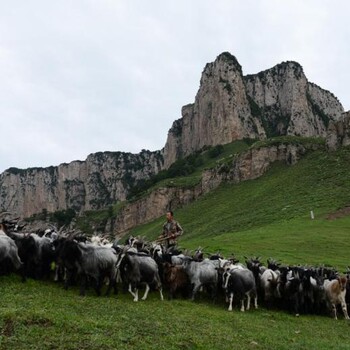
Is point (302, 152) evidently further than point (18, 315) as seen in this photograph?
Yes

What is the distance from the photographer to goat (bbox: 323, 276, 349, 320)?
19016 millimetres

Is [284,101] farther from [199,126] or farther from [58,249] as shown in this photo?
[58,249]

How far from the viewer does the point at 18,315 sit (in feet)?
32.9

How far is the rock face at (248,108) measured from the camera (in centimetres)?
15125

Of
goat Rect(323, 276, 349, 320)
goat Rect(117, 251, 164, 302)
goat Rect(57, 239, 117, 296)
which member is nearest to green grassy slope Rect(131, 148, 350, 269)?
goat Rect(323, 276, 349, 320)

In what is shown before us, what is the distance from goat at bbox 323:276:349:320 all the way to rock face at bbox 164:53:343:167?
127 meters

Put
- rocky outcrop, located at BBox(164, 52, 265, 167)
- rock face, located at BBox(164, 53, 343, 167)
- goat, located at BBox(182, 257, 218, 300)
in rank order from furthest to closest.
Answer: rock face, located at BBox(164, 53, 343, 167) → rocky outcrop, located at BBox(164, 52, 265, 167) → goat, located at BBox(182, 257, 218, 300)

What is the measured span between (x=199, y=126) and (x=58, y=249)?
15402 centimetres

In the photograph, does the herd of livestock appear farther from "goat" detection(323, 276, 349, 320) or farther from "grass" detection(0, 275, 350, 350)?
"grass" detection(0, 275, 350, 350)

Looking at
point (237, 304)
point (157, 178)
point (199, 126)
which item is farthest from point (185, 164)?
point (237, 304)

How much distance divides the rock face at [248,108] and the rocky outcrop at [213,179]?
43838 millimetres

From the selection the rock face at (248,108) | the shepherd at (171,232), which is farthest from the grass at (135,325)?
the rock face at (248,108)

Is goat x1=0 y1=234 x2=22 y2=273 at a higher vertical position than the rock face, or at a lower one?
lower

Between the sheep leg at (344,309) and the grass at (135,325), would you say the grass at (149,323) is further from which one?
the sheep leg at (344,309)
